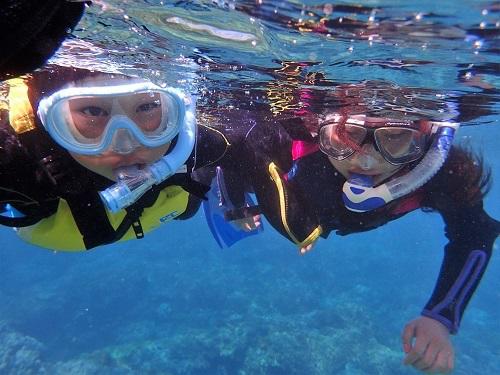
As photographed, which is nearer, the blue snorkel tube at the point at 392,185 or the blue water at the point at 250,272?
the blue water at the point at 250,272

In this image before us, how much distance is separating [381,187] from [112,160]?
363 centimetres

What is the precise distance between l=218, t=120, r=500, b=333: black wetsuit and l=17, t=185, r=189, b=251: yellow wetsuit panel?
1.14 metres

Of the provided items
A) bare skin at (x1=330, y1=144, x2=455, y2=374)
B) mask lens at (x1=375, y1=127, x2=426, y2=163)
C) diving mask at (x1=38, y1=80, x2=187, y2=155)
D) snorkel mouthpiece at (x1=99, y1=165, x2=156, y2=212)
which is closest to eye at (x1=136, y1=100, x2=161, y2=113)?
diving mask at (x1=38, y1=80, x2=187, y2=155)

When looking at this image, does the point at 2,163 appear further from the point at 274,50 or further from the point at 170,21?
the point at 274,50

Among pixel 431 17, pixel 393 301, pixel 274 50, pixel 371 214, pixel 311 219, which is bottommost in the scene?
pixel 393 301

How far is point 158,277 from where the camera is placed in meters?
21.9

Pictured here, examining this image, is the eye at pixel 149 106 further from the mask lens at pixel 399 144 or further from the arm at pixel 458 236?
the arm at pixel 458 236

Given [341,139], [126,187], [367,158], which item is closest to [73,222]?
[126,187]

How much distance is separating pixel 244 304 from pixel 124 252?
1217 cm

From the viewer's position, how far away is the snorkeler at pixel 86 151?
3621 millimetres

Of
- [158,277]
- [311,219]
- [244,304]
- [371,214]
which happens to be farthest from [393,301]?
[311,219]

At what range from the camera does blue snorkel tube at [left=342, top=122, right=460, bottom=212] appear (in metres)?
5.57

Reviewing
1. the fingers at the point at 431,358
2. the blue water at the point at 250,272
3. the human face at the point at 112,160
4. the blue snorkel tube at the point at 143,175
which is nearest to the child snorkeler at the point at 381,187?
the fingers at the point at 431,358

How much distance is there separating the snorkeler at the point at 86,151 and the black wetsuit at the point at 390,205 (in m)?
1.31
